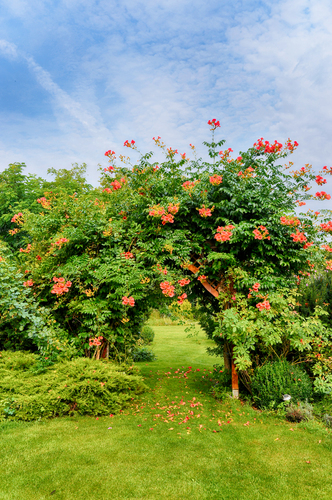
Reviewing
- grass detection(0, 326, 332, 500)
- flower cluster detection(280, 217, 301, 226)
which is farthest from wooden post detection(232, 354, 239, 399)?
flower cluster detection(280, 217, 301, 226)

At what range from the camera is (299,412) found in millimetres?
3896

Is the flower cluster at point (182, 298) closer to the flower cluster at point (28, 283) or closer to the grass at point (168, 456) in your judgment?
the grass at point (168, 456)

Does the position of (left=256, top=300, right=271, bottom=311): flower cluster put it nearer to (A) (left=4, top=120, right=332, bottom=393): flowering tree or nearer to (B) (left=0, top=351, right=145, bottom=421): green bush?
(A) (left=4, top=120, right=332, bottom=393): flowering tree

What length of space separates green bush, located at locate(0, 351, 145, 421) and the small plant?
2.37 meters

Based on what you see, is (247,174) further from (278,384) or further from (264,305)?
(278,384)

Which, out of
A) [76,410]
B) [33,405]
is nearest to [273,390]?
[76,410]

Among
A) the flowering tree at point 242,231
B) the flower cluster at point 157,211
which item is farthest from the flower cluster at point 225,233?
the flower cluster at point 157,211

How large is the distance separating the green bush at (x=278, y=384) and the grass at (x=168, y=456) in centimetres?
26

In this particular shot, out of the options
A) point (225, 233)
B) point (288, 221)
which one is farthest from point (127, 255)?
point (288, 221)

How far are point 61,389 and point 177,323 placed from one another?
2051mm

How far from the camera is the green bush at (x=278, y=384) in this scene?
162 inches

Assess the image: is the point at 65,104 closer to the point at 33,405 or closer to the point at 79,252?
the point at 79,252

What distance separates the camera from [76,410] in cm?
401

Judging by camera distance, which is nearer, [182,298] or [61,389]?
[61,389]
